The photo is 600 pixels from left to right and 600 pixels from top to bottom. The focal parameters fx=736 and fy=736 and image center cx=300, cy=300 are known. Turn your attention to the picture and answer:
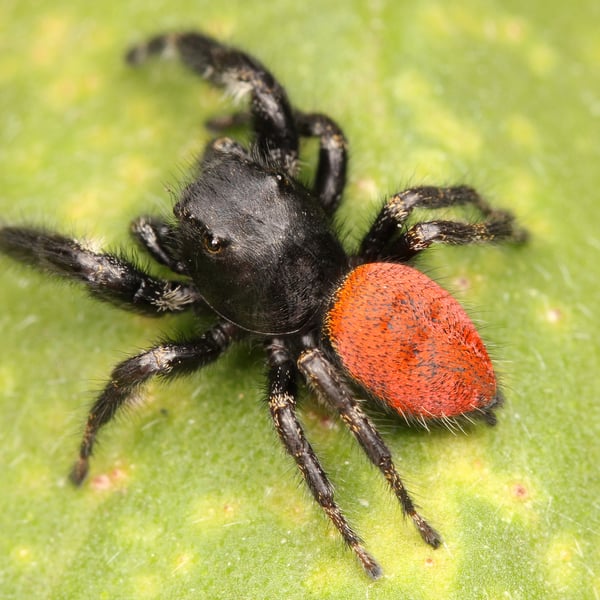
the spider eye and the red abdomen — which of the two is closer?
the red abdomen

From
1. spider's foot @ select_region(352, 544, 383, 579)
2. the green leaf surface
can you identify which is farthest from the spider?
the green leaf surface

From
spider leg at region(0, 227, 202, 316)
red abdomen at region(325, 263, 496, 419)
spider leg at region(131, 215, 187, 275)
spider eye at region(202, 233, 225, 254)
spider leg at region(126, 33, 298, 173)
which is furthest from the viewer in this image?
spider leg at region(126, 33, 298, 173)

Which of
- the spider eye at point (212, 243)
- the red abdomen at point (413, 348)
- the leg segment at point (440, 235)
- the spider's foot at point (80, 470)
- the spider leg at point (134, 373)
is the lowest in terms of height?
the spider's foot at point (80, 470)

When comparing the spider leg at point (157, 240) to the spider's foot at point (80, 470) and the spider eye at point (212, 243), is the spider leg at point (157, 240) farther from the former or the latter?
the spider's foot at point (80, 470)

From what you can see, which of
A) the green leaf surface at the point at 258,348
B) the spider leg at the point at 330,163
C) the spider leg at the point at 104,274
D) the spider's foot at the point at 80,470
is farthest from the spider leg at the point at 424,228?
the spider's foot at the point at 80,470

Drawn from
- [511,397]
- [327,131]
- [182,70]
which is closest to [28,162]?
[182,70]

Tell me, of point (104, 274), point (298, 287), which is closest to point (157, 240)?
point (104, 274)

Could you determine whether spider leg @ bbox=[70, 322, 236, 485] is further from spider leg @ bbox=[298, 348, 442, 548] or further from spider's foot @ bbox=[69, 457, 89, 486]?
spider leg @ bbox=[298, 348, 442, 548]
